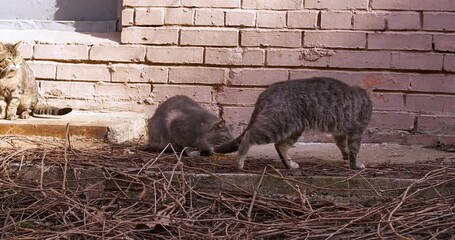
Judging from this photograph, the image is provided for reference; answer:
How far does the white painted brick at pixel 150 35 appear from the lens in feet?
21.8

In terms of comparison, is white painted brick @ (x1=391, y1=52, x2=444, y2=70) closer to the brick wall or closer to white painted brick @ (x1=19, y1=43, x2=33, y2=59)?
the brick wall

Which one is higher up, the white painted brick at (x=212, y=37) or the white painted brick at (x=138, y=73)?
the white painted brick at (x=212, y=37)

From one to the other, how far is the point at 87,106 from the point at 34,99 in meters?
0.44

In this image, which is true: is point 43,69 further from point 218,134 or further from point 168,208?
point 168,208

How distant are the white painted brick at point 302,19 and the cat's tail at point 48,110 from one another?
1.97m

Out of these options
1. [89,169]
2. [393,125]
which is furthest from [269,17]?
[89,169]

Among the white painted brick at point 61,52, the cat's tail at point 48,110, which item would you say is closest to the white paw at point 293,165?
the cat's tail at point 48,110

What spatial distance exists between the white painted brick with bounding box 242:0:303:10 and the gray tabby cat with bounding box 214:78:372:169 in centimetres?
138

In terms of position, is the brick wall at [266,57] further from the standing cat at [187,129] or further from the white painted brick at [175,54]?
the standing cat at [187,129]

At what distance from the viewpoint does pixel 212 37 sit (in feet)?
21.5

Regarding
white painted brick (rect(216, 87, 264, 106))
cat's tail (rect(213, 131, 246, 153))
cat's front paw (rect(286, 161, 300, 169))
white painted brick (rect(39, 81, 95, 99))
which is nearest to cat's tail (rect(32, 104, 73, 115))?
white painted brick (rect(39, 81, 95, 99))

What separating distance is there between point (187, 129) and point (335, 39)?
1.51 m

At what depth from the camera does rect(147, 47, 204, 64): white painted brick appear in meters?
6.58

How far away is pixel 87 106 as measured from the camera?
6773 mm
